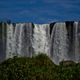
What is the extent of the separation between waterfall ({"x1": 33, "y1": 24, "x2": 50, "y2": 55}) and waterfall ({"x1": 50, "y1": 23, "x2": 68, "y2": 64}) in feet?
1.55

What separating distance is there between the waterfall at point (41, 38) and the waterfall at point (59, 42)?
0.47 m

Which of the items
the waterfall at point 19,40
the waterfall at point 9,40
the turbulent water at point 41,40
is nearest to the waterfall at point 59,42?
the turbulent water at point 41,40

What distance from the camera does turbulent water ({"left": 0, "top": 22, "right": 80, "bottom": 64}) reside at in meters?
33.8

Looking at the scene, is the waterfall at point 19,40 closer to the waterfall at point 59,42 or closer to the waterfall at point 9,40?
the waterfall at point 9,40

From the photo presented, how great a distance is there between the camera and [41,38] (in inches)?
1372

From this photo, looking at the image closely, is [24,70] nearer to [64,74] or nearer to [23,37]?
[64,74]

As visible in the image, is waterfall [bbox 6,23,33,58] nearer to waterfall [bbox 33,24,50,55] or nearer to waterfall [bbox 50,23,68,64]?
waterfall [bbox 33,24,50,55]

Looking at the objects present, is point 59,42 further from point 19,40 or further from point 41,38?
point 19,40

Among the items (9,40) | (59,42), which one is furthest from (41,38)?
(9,40)

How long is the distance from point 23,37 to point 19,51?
1.05 meters

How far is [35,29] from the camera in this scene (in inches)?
1377

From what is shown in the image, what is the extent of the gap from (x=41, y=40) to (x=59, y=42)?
142 cm

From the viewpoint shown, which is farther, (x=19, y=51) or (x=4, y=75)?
(x=19, y=51)

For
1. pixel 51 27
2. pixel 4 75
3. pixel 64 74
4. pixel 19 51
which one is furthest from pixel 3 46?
pixel 4 75
